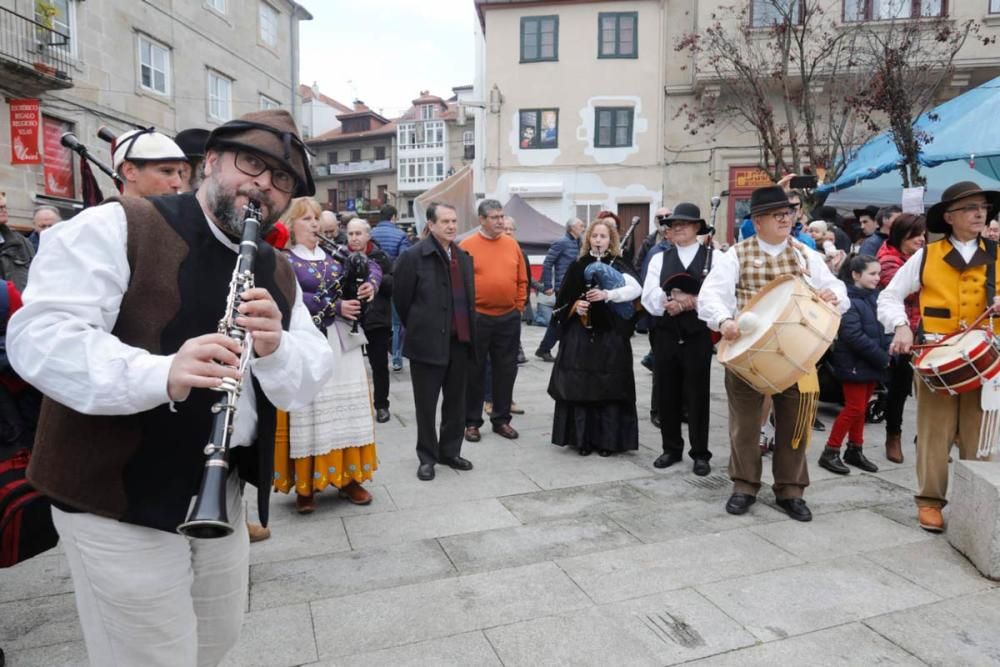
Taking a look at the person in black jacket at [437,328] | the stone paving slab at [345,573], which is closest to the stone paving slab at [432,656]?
the stone paving slab at [345,573]

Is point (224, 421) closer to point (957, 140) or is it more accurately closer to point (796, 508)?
point (796, 508)

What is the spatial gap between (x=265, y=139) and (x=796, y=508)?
3750mm

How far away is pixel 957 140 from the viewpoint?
8.62 metres

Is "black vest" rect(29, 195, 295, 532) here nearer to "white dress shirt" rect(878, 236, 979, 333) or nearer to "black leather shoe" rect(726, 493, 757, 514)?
"black leather shoe" rect(726, 493, 757, 514)

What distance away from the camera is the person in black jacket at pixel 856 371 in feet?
17.0

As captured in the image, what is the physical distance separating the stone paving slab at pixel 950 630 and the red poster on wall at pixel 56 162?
1864cm

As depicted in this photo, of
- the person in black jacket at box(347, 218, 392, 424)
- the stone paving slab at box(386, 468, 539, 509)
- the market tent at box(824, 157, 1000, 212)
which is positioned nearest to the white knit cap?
the stone paving slab at box(386, 468, 539, 509)

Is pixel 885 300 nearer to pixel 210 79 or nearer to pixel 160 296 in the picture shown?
pixel 160 296

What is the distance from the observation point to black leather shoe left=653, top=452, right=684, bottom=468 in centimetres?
522

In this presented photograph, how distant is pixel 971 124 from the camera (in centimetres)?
876

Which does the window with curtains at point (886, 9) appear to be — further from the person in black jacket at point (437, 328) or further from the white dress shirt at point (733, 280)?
the person in black jacket at point (437, 328)

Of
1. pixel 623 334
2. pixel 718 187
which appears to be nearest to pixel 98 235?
pixel 623 334

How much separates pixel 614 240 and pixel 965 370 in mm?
2782

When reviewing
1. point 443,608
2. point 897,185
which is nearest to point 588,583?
point 443,608
